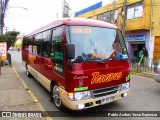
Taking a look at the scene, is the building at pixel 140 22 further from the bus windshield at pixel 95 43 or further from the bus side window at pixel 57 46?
the bus side window at pixel 57 46

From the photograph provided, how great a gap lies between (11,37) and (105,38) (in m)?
15.2

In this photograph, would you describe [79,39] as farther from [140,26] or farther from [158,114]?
[140,26]

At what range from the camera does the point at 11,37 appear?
60.6 feet

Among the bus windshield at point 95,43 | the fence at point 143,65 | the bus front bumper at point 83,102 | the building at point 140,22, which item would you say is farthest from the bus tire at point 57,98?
the building at point 140,22

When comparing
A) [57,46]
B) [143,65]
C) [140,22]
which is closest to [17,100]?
[57,46]

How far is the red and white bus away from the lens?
177 inches

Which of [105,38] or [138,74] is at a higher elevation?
[105,38]

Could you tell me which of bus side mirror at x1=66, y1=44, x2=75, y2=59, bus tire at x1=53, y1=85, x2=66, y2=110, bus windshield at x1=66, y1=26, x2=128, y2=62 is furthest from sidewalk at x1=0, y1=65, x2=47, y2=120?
bus windshield at x1=66, y1=26, x2=128, y2=62

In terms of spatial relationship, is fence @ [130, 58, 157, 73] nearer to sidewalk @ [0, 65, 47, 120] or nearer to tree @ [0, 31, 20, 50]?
sidewalk @ [0, 65, 47, 120]

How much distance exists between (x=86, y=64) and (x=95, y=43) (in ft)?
2.27

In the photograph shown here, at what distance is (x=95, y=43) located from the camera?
501 cm

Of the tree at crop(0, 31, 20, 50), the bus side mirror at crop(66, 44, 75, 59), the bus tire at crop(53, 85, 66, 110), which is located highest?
the tree at crop(0, 31, 20, 50)

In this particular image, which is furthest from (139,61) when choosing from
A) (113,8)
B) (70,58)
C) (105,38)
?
(70,58)

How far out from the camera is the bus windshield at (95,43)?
4750 mm
